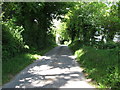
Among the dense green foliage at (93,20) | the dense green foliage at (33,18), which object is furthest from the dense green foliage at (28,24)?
the dense green foliage at (93,20)

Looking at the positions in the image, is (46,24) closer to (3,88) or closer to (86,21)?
(86,21)

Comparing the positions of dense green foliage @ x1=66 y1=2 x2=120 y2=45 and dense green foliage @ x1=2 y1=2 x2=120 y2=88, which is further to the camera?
dense green foliage @ x1=66 y1=2 x2=120 y2=45

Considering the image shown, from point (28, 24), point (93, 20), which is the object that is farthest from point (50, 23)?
point (93, 20)

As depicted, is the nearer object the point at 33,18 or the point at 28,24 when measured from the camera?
the point at 28,24

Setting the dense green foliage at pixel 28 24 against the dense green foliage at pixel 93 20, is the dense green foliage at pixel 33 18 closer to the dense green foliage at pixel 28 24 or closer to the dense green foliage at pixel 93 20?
the dense green foliage at pixel 28 24

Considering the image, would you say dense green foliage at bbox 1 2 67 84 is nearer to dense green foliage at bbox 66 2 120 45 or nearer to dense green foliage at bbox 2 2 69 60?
dense green foliage at bbox 2 2 69 60

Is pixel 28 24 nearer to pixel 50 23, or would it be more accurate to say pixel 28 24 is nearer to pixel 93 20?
pixel 50 23

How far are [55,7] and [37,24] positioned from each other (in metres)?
3.39

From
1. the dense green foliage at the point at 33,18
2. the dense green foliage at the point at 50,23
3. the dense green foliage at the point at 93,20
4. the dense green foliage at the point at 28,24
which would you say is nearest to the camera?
the dense green foliage at the point at 28,24

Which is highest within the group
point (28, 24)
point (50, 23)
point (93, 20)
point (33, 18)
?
point (33, 18)

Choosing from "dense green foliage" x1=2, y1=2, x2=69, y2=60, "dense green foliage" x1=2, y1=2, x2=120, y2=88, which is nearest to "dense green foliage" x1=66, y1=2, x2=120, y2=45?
"dense green foliage" x1=2, y1=2, x2=120, y2=88

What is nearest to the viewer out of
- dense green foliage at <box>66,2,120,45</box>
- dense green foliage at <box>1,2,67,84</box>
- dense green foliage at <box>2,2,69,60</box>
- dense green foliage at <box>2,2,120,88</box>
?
dense green foliage at <box>1,2,67,84</box>

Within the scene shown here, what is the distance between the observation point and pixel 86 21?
55.1ft

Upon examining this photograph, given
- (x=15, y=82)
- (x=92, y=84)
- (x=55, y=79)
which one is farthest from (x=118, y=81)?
(x=15, y=82)
